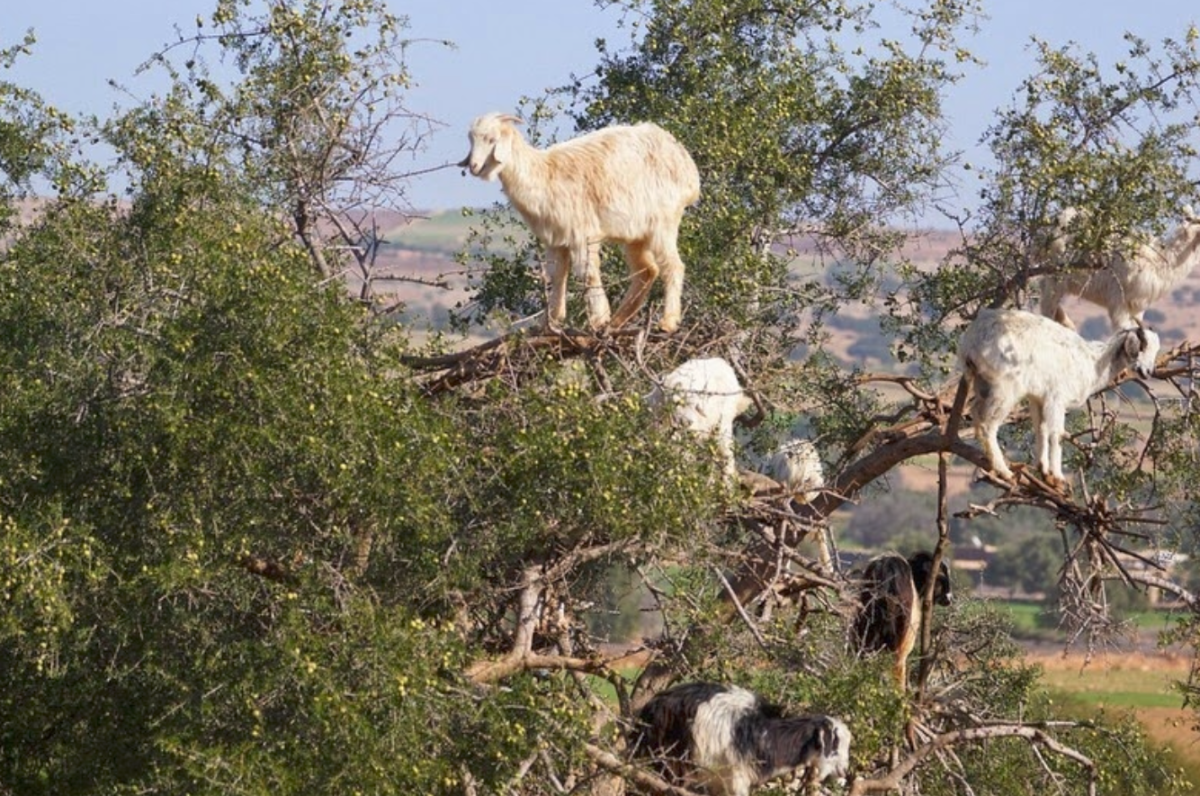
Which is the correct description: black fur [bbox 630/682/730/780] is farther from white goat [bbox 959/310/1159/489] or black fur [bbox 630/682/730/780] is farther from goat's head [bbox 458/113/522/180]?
goat's head [bbox 458/113/522/180]

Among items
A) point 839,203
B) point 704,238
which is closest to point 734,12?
point 839,203

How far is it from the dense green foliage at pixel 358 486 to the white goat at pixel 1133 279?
0.49m

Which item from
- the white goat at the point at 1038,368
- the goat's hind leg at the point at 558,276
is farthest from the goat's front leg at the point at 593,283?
the white goat at the point at 1038,368

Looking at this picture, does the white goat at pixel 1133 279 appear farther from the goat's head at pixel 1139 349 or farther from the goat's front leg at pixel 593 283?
the goat's front leg at pixel 593 283

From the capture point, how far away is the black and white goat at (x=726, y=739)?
8695 millimetres

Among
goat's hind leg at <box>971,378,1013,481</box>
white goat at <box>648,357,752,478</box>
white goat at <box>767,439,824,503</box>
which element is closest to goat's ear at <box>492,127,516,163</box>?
white goat at <box>648,357,752,478</box>

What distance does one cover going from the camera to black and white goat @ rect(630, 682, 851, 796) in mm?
8695

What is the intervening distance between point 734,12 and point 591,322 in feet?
11.0

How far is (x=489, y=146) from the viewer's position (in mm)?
9680

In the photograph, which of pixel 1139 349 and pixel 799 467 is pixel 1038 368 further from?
pixel 799 467

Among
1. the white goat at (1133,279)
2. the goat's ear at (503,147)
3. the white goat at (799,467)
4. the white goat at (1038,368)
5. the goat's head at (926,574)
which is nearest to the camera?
the white goat at (1038,368)

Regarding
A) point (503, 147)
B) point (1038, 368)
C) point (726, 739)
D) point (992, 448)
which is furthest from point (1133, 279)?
point (726, 739)

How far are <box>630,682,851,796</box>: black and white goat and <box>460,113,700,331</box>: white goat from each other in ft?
6.38

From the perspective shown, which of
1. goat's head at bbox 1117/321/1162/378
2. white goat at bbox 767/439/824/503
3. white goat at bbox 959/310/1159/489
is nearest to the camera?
white goat at bbox 959/310/1159/489
